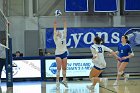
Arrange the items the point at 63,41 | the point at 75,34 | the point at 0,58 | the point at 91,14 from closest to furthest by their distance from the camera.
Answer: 1. the point at 63,41
2. the point at 0,58
3. the point at 75,34
4. the point at 91,14

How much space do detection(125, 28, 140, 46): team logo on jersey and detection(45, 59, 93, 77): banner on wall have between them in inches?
189

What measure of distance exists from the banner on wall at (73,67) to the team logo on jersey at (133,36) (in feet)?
15.7

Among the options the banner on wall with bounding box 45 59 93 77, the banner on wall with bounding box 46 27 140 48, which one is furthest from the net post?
the banner on wall with bounding box 46 27 140 48

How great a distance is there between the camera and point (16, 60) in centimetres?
1712

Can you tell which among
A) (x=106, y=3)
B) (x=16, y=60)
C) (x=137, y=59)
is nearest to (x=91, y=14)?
(x=106, y=3)

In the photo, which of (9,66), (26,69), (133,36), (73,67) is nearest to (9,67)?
(9,66)

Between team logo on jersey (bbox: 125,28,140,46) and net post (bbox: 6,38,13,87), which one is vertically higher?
team logo on jersey (bbox: 125,28,140,46)

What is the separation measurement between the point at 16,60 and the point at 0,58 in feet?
10.5

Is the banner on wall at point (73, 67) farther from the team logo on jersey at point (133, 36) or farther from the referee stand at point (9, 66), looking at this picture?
the team logo on jersey at point (133, 36)

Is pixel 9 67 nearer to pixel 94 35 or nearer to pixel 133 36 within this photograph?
pixel 94 35

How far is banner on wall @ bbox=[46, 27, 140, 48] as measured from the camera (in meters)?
21.3

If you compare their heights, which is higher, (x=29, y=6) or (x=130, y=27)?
(x=29, y=6)

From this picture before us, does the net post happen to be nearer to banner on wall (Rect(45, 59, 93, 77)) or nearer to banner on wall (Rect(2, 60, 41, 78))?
banner on wall (Rect(2, 60, 41, 78))

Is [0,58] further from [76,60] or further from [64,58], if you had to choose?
[76,60]
